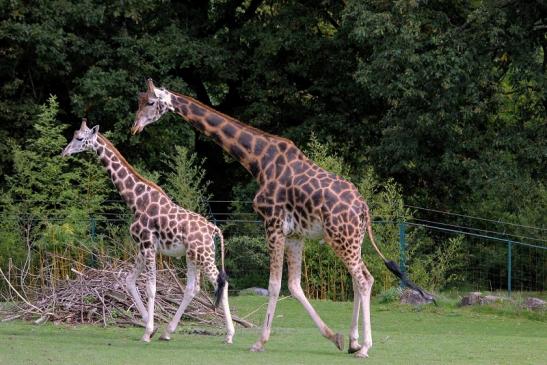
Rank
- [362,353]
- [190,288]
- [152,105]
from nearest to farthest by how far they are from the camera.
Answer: [362,353] → [152,105] → [190,288]

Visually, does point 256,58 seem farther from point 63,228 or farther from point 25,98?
point 63,228

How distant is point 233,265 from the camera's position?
2341 cm

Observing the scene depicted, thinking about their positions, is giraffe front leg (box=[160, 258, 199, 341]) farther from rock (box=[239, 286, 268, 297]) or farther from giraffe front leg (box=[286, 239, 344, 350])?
rock (box=[239, 286, 268, 297])

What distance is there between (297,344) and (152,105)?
3.36 meters

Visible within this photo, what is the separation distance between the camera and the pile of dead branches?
15.1m

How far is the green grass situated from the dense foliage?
4511mm

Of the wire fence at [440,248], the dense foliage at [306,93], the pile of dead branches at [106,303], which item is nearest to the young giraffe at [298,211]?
the pile of dead branches at [106,303]

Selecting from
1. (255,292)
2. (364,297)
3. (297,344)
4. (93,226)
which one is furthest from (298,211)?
(93,226)

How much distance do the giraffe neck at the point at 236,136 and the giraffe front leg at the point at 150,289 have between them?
1704mm

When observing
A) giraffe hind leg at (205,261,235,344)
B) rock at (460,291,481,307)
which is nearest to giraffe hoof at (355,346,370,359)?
giraffe hind leg at (205,261,235,344)

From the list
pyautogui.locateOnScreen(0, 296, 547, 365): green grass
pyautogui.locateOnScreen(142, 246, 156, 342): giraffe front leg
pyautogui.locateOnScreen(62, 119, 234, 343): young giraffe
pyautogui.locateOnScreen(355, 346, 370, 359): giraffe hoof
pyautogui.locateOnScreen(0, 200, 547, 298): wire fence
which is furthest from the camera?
pyautogui.locateOnScreen(0, 200, 547, 298): wire fence

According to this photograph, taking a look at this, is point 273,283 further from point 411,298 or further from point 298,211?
point 411,298

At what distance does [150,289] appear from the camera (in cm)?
1317

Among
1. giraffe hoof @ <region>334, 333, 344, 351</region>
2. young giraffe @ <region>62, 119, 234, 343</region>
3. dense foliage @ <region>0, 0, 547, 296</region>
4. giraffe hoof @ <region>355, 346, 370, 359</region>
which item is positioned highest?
dense foliage @ <region>0, 0, 547, 296</region>
